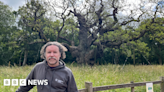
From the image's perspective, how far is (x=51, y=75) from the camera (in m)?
1.86

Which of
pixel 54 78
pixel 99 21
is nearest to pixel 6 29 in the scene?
pixel 99 21

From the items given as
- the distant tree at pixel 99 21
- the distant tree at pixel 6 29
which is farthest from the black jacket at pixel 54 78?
the distant tree at pixel 6 29

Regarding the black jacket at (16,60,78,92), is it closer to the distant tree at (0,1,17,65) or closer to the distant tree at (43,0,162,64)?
the distant tree at (43,0,162,64)

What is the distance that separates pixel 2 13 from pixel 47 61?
23202 mm

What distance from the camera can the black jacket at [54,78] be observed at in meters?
1.82

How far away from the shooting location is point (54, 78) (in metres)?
1.84

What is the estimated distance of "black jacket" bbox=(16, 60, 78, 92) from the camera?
182 cm

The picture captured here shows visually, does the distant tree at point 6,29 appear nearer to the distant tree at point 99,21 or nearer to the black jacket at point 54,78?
the distant tree at point 99,21

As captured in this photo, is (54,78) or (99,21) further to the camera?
(99,21)

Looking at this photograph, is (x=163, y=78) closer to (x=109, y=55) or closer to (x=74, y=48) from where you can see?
(x=74, y=48)

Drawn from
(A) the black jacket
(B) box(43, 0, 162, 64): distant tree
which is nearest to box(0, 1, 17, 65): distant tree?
(B) box(43, 0, 162, 64): distant tree

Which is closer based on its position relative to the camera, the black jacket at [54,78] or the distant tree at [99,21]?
the black jacket at [54,78]

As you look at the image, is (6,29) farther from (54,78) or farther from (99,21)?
(54,78)

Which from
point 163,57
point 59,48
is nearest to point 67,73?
point 59,48
